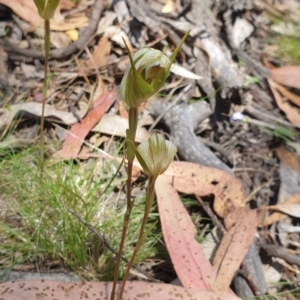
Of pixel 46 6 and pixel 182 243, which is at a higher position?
pixel 46 6

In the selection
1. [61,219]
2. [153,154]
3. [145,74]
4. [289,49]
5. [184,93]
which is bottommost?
[61,219]

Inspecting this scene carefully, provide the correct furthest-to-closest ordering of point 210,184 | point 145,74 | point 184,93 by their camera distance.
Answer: point 184,93 → point 210,184 → point 145,74

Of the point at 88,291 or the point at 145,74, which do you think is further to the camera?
the point at 88,291

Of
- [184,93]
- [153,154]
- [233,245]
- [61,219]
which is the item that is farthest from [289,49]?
[153,154]

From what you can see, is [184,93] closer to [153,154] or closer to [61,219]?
[61,219]

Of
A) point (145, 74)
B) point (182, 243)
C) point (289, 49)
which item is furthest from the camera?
point (289, 49)

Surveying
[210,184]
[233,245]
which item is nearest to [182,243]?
[233,245]

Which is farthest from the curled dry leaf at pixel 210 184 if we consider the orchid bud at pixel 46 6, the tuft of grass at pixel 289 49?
the tuft of grass at pixel 289 49

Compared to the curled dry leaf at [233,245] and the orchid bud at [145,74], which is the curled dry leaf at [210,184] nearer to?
the curled dry leaf at [233,245]
